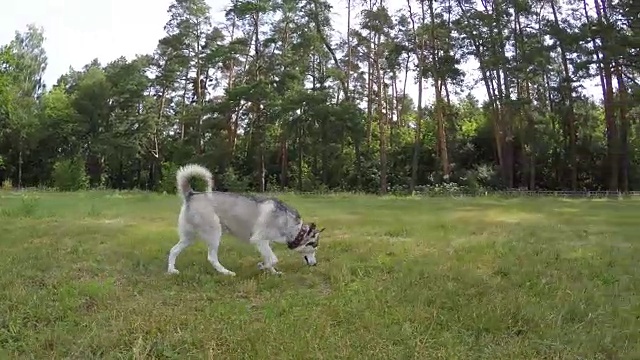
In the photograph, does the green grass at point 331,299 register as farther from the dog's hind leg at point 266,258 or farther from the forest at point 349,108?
the forest at point 349,108

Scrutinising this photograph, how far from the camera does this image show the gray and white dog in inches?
296

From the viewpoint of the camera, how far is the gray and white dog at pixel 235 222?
24.7 feet

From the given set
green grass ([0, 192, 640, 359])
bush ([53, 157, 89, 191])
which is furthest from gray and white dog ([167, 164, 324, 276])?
bush ([53, 157, 89, 191])

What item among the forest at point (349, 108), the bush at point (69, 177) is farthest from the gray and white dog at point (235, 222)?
the bush at point (69, 177)

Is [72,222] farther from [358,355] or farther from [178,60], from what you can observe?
[178,60]

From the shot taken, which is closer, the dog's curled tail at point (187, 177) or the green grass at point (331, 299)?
the green grass at point (331, 299)

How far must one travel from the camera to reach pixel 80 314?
5250 mm

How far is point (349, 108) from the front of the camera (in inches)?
1587

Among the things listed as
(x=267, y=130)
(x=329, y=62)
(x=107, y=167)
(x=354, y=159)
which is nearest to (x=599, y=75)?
(x=354, y=159)

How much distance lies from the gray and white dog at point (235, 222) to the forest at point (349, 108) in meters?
24.6

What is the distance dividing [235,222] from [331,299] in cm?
245

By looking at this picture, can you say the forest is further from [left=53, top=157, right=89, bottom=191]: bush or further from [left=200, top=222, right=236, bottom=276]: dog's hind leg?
[left=200, top=222, right=236, bottom=276]: dog's hind leg

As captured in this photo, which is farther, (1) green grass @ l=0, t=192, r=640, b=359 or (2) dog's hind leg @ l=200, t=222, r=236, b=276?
(2) dog's hind leg @ l=200, t=222, r=236, b=276

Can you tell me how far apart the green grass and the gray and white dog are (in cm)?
32
